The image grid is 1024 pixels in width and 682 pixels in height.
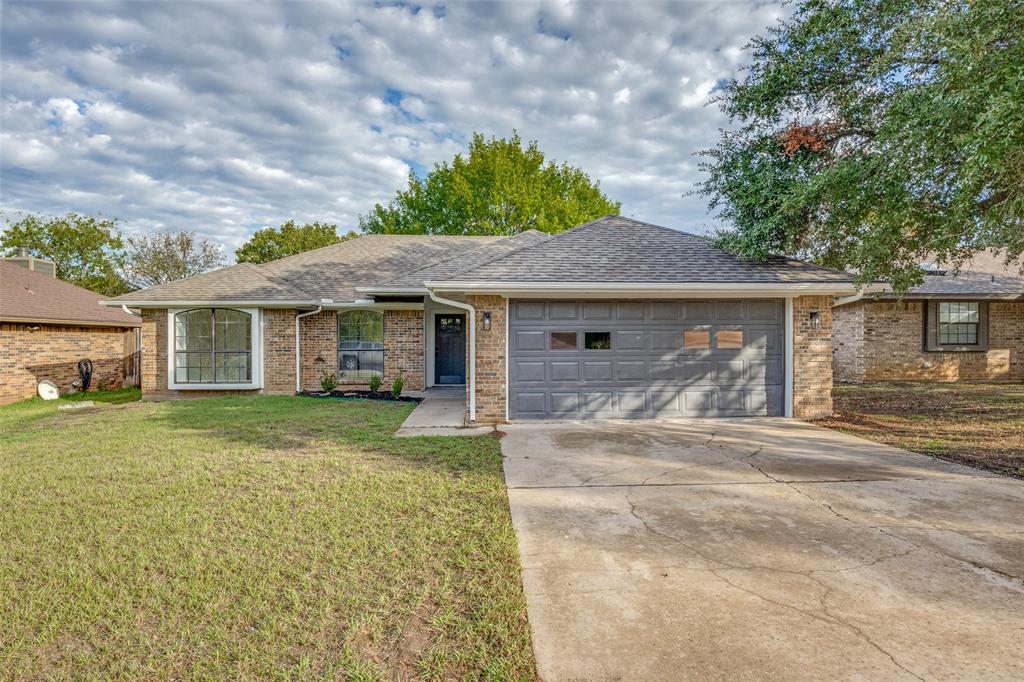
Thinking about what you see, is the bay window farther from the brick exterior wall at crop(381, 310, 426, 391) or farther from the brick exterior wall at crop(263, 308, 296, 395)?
the brick exterior wall at crop(381, 310, 426, 391)

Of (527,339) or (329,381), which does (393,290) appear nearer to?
(329,381)

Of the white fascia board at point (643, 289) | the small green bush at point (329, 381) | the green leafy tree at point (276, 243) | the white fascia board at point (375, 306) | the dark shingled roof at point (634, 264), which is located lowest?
the small green bush at point (329, 381)

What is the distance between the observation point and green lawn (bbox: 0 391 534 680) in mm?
2373

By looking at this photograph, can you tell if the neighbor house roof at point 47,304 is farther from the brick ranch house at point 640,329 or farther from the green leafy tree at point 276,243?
the green leafy tree at point 276,243

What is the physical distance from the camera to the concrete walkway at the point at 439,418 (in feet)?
25.5

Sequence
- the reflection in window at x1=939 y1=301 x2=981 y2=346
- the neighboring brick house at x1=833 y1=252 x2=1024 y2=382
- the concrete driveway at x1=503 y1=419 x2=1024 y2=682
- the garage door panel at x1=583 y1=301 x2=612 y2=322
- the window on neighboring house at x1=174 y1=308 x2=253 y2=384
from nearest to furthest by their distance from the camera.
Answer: the concrete driveway at x1=503 y1=419 x2=1024 y2=682 → the garage door panel at x1=583 y1=301 x2=612 y2=322 → the window on neighboring house at x1=174 y1=308 x2=253 y2=384 → the neighboring brick house at x1=833 y1=252 x2=1024 y2=382 → the reflection in window at x1=939 y1=301 x2=981 y2=346

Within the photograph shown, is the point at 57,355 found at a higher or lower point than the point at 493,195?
lower

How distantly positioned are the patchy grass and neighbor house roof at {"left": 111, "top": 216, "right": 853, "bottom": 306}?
255 cm

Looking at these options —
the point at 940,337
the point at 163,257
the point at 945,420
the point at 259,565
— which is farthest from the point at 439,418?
the point at 163,257

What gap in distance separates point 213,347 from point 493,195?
53.7 ft

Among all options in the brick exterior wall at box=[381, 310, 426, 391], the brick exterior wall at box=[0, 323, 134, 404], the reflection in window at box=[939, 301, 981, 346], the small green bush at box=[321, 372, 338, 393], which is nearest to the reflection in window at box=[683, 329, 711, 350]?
the brick exterior wall at box=[381, 310, 426, 391]

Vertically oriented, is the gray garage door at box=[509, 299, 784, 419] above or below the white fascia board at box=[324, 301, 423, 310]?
below

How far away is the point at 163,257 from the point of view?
1256 inches

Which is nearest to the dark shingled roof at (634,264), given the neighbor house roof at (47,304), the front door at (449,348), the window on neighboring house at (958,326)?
the front door at (449,348)
